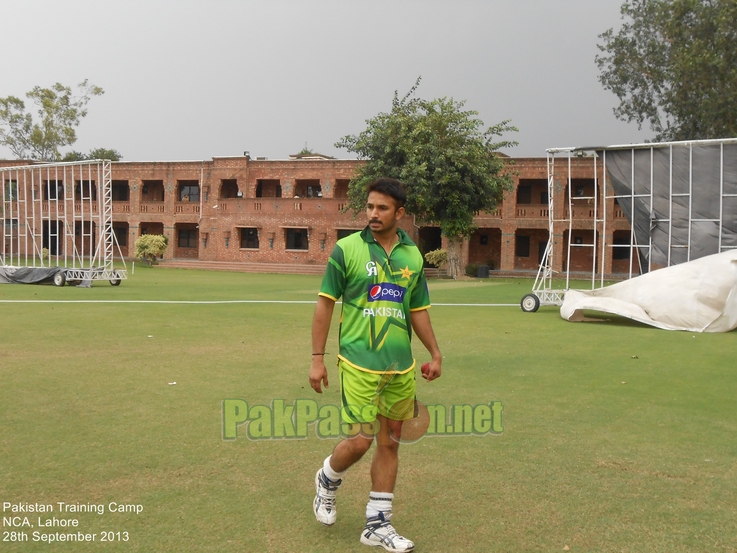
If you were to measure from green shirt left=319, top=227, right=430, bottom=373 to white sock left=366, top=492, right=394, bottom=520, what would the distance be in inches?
25.3

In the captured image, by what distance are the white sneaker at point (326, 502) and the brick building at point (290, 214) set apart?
3614cm

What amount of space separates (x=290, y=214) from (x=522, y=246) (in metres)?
14.6

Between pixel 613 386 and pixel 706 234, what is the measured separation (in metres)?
8.21

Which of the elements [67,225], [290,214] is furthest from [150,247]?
[67,225]

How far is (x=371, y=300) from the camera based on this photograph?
3.71 metres

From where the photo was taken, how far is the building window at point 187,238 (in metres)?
50.2

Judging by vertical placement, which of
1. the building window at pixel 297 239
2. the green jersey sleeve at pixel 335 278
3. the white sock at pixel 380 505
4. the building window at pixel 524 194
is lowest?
the white sock at pixel 380 505

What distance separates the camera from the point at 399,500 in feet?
13.8

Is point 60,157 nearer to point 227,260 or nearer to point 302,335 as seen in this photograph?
point 227,260

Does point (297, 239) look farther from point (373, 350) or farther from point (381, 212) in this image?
point (373, 350)

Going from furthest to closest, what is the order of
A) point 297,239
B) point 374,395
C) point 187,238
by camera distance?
point 187,238
point 297,239
point 374,395

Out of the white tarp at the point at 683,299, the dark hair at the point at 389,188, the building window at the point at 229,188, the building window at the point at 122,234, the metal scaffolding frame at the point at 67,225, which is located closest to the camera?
the dark hair at the point at 389,188

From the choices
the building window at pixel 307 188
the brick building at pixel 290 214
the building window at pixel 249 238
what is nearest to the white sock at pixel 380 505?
the brick building at pixel 290 214

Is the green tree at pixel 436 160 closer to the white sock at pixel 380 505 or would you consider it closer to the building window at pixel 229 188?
the building window at pixel 229 188
